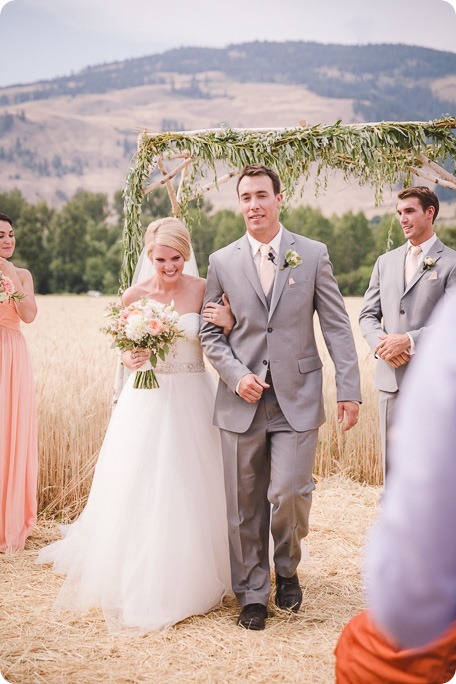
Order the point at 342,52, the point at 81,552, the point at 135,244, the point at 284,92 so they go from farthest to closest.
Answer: the point at 284,92
the point at 342,52
the point at 135,244
the point at 81,552

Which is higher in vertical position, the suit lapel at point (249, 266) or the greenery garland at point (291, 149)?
the greenery garland at point (291, 149)

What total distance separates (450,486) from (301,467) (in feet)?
11.1

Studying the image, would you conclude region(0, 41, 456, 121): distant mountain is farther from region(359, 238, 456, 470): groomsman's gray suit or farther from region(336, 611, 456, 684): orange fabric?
region(336, 611, 456, 684): orange fabric

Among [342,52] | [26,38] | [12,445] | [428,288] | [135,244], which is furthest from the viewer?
[342,52]

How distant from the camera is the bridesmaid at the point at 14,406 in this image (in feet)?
19.0

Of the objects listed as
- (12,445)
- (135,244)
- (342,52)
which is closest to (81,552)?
(12,445)

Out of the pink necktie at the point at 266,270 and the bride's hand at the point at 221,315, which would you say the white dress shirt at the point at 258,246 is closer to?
the pink necktie at the point at 266,270

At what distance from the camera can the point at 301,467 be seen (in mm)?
4223

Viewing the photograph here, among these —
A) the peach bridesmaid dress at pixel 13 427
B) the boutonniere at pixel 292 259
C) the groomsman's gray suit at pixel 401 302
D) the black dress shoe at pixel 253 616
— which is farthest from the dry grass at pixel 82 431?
the boutonniere at pixel 292 259

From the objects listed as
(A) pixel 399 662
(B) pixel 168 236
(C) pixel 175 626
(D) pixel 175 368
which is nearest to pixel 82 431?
(D) pixel 175 368

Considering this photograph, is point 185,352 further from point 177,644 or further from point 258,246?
point 177,644

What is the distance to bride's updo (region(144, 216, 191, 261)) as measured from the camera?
15.3 feet

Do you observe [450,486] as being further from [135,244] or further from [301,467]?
[135,244]

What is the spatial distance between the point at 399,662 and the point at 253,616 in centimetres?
285
